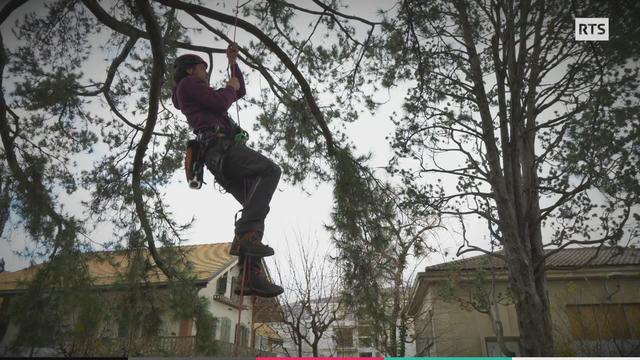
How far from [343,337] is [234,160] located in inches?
369

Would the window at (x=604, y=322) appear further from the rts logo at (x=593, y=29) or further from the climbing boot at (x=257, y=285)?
the climbing boot at (x=257, y=285)

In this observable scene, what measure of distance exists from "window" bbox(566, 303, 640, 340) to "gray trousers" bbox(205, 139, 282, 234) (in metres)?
6.76

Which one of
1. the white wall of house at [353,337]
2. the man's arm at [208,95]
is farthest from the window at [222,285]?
the man's arm at [208,95]

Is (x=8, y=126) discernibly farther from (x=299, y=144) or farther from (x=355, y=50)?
(x=355, y=50)

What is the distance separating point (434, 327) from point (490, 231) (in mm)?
6270

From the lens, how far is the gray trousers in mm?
1950

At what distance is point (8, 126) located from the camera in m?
3.08

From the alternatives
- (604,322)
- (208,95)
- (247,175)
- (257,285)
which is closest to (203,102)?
(208,95)

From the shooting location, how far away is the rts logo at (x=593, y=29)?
395 cm

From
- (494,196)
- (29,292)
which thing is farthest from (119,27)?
(494,196)

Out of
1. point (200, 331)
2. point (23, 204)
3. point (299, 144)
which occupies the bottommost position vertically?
point (200, 331)

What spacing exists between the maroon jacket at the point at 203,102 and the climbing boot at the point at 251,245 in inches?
26.6

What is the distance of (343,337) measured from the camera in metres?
10.2

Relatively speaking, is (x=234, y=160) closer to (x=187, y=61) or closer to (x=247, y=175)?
(x=247, y=175)
